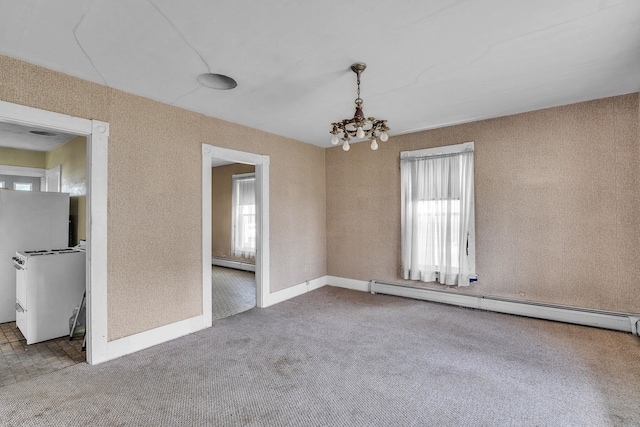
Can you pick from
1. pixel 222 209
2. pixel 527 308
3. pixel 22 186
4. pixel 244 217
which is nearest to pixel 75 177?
pixel 22 186

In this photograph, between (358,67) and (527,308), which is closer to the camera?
(358,67)

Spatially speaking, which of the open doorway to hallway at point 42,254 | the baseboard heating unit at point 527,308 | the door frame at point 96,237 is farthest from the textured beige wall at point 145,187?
the baseboard heating unit at point 527,308

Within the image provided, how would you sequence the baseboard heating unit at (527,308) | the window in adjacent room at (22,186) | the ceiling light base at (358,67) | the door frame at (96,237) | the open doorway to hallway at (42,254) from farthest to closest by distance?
the window in adjacent room at (22,186) < the baseboard heating unit at (527,308) < the open doorway to hallway at (42,254) < the door frame at (96,237) < the ceiling light base at (358,67)

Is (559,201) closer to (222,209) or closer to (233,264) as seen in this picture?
(233,264)

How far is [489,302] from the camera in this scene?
401cm

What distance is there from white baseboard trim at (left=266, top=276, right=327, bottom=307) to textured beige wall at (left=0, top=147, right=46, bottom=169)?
4.83m

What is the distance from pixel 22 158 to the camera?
530cm

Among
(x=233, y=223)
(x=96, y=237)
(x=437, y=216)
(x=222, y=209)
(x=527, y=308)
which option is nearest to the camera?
(x=96, y=237)

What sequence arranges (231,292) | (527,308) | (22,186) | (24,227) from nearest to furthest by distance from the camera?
(527,308)
(24,227)
(231,292)
(22,186)

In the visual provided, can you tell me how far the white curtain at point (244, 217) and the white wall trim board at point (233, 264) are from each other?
0.19m

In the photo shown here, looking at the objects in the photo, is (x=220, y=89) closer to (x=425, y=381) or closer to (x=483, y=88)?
(x=483, y=88)

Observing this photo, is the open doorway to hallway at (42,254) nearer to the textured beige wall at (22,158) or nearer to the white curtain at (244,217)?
the textured beige wall at (22,158)

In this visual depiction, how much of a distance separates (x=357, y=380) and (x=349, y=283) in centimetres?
292

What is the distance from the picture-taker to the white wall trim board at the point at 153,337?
2833mm
